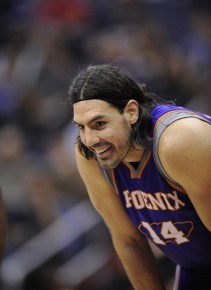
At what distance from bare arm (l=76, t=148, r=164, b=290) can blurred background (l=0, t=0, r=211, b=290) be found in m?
1.72

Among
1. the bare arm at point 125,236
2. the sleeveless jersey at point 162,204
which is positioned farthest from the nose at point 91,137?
the bare arm at point 125,236

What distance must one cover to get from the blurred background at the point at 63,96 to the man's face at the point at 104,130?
6.36ft

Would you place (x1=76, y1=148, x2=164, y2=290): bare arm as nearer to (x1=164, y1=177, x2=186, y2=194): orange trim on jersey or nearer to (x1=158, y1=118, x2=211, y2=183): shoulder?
(x1=164, y1=177, x2=186, y2=194): orange trim on jersey

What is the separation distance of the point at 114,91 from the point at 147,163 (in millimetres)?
383

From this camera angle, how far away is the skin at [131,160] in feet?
8.40

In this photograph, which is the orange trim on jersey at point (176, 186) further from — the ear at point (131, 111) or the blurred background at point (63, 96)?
the blurred background at point (63, 96)

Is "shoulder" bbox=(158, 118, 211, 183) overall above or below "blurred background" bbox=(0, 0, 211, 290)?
above

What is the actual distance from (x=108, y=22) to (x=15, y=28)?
1.21 m

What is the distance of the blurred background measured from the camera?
5285mm

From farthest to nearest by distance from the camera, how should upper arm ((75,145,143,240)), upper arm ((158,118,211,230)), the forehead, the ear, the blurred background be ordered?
the blurred background
upper arm ((75,145,143,240))
the ear
the forehead
upper arm ((158,118,211,230))

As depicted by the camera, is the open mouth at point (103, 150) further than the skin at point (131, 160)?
Yes

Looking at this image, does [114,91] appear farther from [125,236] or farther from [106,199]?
[125,236]

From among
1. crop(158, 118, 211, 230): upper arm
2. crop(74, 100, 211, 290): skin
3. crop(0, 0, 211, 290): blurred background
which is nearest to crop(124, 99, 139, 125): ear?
crop(74, 100, 211, 290): skin

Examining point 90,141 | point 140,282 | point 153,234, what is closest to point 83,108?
point 90,141
